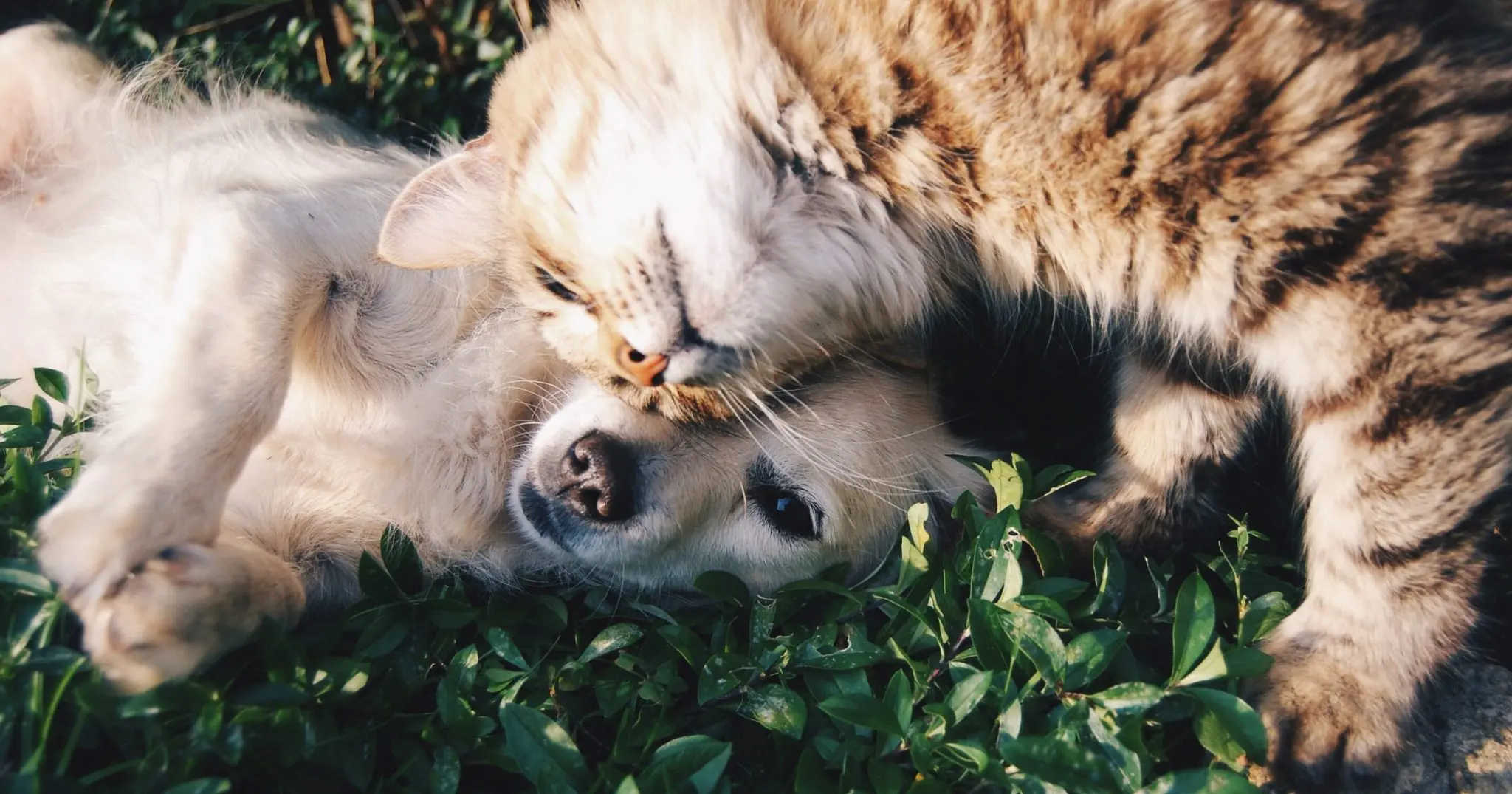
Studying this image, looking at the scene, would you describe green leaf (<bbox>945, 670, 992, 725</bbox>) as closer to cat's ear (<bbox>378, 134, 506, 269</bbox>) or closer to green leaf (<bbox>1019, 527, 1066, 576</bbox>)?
green leaf (<bbox>1019, 527, 1066, 576</bbox>)

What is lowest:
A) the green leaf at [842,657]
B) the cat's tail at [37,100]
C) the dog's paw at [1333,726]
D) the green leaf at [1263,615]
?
the green leaf at [842,657]

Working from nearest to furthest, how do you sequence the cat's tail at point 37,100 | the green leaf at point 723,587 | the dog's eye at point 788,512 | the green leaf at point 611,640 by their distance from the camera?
the green leaf at point 611,640 → the green leaf at point 723,587 → the dog's eye at point 788,512 → the cat's tail at point 37,100

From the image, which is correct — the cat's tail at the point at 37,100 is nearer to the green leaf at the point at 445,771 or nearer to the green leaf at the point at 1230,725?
the green leaf at the point at 445,771

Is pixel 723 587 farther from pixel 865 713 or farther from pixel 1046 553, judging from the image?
pixel 1046 553

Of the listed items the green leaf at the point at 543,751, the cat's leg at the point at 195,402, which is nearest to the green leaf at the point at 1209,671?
the green leaf at the point at 543,751

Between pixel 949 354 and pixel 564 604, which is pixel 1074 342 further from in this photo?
pixel 564 604

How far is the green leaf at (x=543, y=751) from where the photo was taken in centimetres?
200

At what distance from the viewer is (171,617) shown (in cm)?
204

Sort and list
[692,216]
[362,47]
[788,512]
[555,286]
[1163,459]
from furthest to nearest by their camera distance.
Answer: [362,47]
[788,512]
[1163,459]
[555,286]
[692,216]

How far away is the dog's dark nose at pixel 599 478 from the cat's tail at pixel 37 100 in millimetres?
2066

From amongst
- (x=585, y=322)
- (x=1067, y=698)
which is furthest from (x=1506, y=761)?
(x=585, y=322)

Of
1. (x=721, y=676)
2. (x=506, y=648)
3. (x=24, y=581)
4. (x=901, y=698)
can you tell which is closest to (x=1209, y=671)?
(x=901, y=698)

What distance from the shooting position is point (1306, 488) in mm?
2424

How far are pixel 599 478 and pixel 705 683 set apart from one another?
1.84 ft
